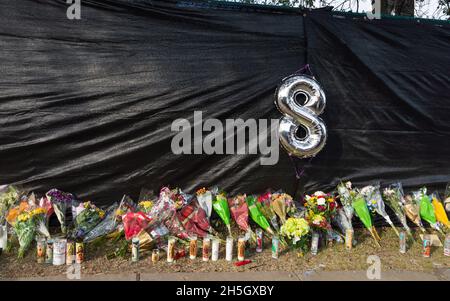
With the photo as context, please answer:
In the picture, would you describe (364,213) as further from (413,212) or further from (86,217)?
(86,217)

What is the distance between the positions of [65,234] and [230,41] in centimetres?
257

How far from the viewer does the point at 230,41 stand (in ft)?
14.3

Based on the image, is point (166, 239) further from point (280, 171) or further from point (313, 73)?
point (313, 73)

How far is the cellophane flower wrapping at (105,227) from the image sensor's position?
12.5ft

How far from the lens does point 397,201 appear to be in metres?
4.50

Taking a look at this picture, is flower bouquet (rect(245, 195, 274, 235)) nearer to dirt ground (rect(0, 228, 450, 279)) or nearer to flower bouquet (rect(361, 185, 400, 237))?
dirt ground (rect(0, 228, 450, 279))

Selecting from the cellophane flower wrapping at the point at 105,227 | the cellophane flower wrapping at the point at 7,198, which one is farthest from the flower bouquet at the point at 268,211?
the cellophane flower wrapping at the point at 7,198

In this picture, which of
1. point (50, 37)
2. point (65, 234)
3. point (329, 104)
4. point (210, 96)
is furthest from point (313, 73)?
point (65, 234)

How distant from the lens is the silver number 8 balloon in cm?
431

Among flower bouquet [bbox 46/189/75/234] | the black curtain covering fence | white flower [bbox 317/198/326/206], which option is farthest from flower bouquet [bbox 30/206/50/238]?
white flower [bbox 317/198/326/206]

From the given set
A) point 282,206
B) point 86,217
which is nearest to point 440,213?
point 282,206

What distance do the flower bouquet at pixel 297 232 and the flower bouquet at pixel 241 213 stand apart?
0.36 meters

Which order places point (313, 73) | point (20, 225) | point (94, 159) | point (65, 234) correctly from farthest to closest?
1. point (313, 73)
2. point (94, 159)
3. point (65, 234)
4. point (20, 225)

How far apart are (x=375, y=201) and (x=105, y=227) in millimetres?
2847
